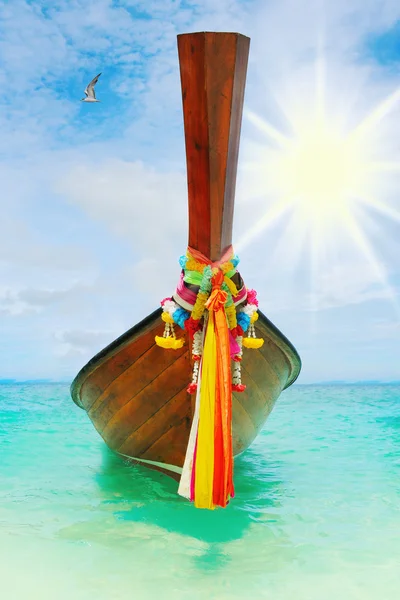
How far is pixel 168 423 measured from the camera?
13.0 feet

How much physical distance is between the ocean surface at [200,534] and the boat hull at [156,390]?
377 millimetres

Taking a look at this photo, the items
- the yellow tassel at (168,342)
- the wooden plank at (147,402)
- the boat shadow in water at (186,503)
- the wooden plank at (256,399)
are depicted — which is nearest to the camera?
the yellow tassel at (168,342)

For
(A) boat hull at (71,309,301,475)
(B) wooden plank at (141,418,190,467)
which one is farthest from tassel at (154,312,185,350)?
(B) wooden plank at (141,418,190,467)

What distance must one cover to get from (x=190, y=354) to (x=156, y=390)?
51cm

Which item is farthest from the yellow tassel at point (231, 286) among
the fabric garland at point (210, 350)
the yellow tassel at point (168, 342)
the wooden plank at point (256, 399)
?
the wooden plank at point (256, 399)

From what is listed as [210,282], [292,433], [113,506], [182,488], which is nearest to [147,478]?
[113,506]

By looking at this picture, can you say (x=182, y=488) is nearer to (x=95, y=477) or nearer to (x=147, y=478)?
(x=147, y=478)

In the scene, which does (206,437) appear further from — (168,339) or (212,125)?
(212,125)

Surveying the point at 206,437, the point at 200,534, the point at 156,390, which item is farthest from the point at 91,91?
the point at 200,534

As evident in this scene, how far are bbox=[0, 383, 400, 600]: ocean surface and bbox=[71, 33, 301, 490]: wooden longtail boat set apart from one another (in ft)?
1.63

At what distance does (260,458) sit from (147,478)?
78.2 inches

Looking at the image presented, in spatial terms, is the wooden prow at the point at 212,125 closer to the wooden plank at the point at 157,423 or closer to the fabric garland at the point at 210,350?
the fabric garland at the point at 210,350

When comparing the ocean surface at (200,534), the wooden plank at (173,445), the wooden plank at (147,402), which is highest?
the wooden plank at (147,402)

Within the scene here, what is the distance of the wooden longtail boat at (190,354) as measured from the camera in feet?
8.81
